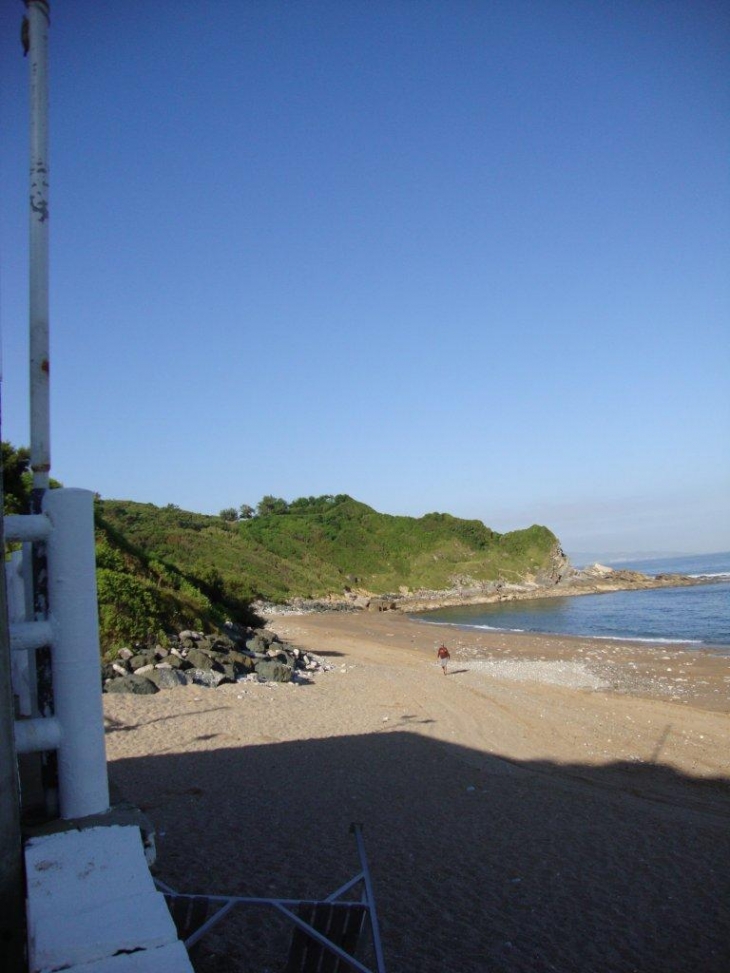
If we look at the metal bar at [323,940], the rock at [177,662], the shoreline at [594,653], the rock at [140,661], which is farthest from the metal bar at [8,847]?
the shoreline at [594,653]

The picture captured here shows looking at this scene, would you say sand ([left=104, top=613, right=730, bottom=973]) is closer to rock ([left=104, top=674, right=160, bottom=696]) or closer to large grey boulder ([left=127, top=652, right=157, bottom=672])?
rock ([left=104, top=674, right=160, bottom=696])

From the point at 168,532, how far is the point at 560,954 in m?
60.0

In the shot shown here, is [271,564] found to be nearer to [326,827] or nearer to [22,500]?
[22,500]

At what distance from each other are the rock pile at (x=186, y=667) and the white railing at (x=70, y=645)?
12102 millimetres

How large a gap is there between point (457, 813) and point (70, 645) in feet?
23.7

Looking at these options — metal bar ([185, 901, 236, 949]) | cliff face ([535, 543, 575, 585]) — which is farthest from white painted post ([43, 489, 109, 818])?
cliff face ([535, 543, 575, 585])

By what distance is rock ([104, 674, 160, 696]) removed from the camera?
45.6ft

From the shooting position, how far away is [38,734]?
2.62m

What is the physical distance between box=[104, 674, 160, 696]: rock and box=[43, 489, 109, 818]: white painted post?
12121mm

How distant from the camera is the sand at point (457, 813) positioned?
550 cm

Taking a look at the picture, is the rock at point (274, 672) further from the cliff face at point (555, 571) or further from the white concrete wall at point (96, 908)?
the cliff face at point (555, 571)

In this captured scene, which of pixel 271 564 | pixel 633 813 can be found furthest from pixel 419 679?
pixel 271 564

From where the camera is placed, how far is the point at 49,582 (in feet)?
8.64

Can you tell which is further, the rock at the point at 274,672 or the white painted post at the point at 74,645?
the rock at the point at 274,672
